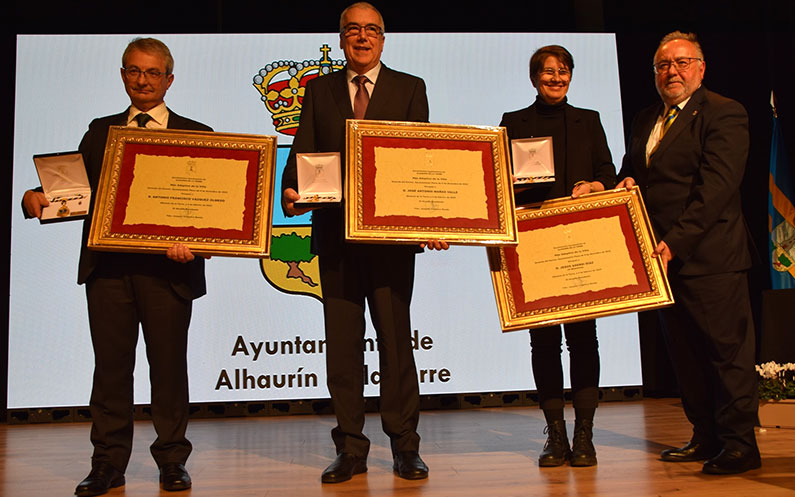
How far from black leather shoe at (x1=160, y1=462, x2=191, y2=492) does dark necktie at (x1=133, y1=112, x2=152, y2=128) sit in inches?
43.9

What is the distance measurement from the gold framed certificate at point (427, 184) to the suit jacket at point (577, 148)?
0.25m

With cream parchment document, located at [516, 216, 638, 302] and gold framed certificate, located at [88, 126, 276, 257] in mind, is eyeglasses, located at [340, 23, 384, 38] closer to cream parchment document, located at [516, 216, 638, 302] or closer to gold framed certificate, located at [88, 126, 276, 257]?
gold framed certificate, located at [88, 126, 276, 257]

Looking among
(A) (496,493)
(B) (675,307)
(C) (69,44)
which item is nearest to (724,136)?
(B) (675,307)

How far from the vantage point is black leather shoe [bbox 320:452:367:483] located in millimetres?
2293

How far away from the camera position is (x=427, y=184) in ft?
7.75

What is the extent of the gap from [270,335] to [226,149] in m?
2.17

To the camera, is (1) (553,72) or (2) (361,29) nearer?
(2) (361,29)

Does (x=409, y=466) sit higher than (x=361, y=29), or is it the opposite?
(x=361, y=29)

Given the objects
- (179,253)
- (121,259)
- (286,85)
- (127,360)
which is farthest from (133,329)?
(286,85)

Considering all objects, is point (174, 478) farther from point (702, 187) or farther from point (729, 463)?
point (702, 187)

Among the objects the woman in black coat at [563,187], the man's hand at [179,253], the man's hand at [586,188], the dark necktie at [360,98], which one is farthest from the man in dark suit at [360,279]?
the man's hand at [586,188]

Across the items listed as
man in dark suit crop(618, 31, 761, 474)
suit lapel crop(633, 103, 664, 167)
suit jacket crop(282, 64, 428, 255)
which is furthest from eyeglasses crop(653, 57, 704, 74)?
suit jacket crop(282, 64, 428, 255)

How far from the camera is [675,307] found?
2.62 metres

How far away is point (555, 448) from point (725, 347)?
0.66 m
